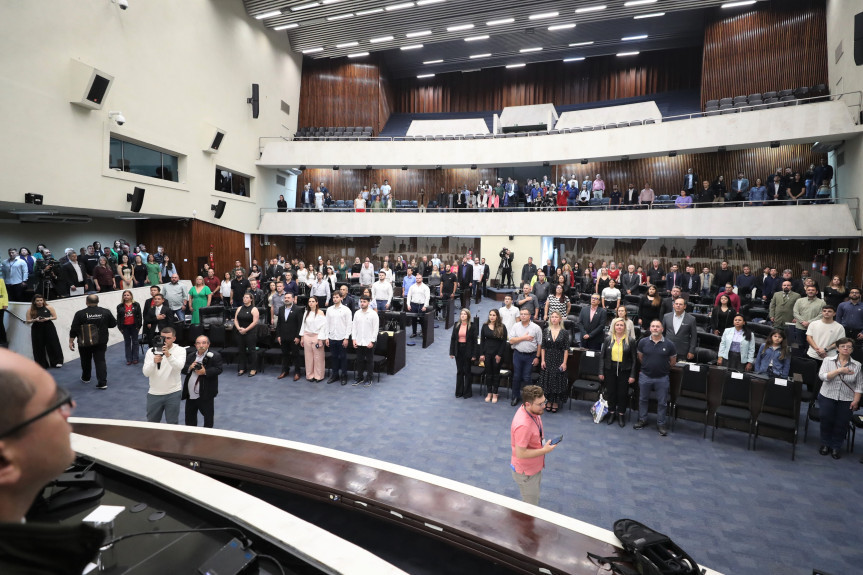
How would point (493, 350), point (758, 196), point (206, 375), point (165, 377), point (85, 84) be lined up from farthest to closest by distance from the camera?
point (758, 196)
point (85, 84)
point (493, 350)
point (206, 375)
point (165, 377)

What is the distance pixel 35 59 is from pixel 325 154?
10755 millimetres

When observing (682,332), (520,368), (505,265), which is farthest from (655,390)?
(505,265)

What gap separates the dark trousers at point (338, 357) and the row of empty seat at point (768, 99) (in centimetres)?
1370

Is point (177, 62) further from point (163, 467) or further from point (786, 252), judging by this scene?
point (786, 252)

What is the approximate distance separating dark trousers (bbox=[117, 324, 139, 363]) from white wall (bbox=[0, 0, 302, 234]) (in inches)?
161

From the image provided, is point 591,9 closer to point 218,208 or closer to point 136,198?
point 218,208

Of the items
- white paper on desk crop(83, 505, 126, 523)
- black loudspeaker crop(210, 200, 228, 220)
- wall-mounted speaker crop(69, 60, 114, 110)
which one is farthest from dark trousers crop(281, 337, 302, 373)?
black loudspeaker crop(210, 200, 228, 220)

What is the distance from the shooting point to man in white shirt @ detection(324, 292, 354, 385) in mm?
8141

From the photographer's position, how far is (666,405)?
249 inches

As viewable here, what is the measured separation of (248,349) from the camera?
8.78m

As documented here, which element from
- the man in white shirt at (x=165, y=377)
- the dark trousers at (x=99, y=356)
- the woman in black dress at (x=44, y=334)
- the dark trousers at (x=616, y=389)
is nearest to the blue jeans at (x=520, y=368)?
the dark trousers at (x=616, y=389)

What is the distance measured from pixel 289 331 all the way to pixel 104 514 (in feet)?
21.4

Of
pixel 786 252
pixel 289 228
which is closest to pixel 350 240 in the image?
pixel 289 228

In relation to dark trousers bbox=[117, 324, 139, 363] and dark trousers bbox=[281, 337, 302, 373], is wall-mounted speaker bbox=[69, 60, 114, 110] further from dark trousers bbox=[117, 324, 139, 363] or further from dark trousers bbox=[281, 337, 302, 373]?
dark trousers bbox=[281, 337, 302, 373]
